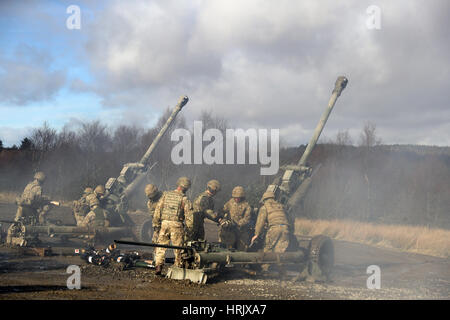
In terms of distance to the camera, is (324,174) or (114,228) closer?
(114,228)

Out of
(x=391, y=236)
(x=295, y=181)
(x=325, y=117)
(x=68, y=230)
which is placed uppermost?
(x=325, y=117)

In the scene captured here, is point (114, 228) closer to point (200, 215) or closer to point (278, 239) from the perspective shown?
point (200, 215)

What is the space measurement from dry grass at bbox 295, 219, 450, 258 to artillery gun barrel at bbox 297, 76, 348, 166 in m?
6.26

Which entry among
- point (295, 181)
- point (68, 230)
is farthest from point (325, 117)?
point (68, 230)

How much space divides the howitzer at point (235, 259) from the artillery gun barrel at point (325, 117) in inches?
103

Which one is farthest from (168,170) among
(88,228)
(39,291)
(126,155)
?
(39,291)

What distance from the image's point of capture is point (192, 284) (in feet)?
25.3

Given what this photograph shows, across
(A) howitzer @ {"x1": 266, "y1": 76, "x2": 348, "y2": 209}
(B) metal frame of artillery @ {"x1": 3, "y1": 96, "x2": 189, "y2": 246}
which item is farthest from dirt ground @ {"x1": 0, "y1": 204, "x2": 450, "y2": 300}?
(A) howitzer @ {"x1": 266, "y1": 76, "x2": 348, "y2": 209}

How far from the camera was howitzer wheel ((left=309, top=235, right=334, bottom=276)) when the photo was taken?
898 cm

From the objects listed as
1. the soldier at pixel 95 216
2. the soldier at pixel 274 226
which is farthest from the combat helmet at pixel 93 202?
the soldier at pixel 274 226

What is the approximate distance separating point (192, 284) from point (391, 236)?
11368mm

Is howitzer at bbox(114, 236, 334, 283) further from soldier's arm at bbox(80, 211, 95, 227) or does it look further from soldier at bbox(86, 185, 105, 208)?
soldier at bbox(86, 185, 105, 208)

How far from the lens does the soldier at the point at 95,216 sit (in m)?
13.1
